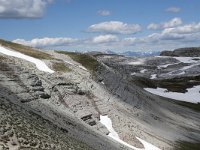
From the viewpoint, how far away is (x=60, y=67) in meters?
71.4

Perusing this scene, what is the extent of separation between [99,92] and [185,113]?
32.5 m

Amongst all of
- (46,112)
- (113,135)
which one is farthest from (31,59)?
(46,112)

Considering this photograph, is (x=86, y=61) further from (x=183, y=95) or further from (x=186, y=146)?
(x=183, y=95)

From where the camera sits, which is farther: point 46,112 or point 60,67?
point 60,67

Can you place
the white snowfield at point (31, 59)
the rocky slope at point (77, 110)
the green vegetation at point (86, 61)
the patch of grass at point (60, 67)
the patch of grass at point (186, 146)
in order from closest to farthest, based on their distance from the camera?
the rocky slope at point (77, 110) < the patch of grass at point (186, 146) < the white snowfield at point (31, 59) < the patch of grass at point (60, 67) < the green vegetation at point (86, 61)

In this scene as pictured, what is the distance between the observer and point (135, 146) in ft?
185

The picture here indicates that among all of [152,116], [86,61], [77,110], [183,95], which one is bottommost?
[183,95]

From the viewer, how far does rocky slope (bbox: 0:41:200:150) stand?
118ft

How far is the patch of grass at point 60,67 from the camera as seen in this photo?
70162 mm

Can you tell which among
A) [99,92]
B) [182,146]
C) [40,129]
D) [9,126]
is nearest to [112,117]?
[99,92]

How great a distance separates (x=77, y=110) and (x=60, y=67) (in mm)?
14047

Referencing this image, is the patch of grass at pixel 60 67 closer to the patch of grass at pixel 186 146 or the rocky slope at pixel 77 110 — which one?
the rocky slope at pixel 77 110

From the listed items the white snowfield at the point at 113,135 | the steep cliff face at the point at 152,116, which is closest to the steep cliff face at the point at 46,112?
the white snowfield at the point at 113,135

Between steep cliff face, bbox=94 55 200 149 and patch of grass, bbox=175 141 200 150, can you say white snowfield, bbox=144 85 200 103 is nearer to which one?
steep cliff face, bbox=94 55 200 149
